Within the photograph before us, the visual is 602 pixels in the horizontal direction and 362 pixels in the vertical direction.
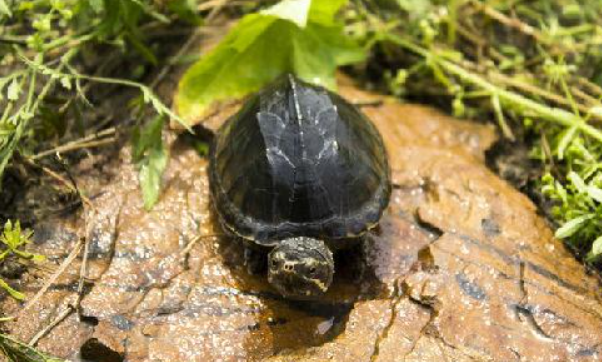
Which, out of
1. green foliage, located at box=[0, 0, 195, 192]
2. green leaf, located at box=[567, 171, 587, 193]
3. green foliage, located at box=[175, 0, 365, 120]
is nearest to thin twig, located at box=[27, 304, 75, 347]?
green foliage, located at box=[0, 0, 195, 192]

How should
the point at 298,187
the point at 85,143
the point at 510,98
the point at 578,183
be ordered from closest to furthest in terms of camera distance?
the point at 298,187
the point at 578,183
the point at 85,143
the point at 510,98

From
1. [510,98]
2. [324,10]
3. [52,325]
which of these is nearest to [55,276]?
[52,325]

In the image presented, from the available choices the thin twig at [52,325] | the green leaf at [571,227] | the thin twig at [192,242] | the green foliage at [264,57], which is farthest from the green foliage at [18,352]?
the green leaf at [571,227]

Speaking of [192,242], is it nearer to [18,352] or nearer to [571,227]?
[18,352]

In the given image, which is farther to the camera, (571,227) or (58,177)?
(58,177)

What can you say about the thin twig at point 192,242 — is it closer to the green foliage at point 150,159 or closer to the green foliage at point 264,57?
the green foliage at point 150,159

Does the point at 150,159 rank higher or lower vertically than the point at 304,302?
higher

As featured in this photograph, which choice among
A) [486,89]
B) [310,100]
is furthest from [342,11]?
[310,100]
